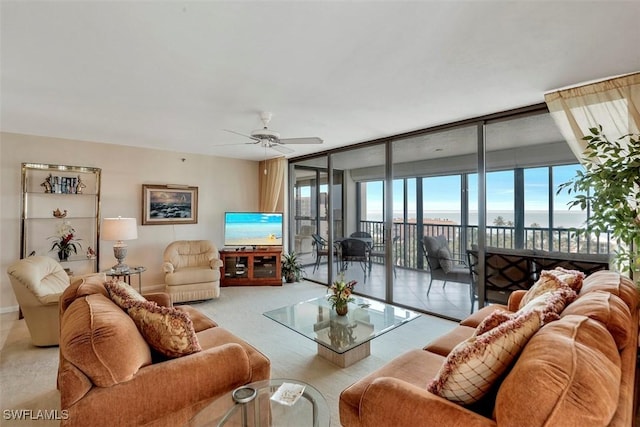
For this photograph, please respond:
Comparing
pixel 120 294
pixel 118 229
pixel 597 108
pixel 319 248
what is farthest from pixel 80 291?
pixel 319 248

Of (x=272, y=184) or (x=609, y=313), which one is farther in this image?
(x=272, y=184)

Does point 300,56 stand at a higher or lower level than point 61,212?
higher

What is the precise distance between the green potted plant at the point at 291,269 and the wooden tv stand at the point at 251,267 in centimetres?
22

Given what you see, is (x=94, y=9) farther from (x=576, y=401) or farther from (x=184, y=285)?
(x=184, y=285)

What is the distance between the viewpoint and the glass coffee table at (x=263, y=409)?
1.42 metres

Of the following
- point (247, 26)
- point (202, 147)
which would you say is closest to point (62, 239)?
point (202, 147)

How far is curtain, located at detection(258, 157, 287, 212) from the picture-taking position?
A: 5.79 m

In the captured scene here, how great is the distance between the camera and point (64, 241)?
13.4ft

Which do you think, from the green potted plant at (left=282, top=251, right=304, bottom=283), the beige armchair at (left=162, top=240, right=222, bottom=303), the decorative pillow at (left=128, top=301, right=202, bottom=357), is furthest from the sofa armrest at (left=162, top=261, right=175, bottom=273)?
the decorative pillow at (left=128, top=301, right=202, bottom=357)

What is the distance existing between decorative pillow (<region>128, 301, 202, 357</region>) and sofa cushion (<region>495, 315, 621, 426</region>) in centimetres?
148

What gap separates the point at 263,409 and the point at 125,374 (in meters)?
0.67

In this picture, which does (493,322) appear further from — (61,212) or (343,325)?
(61,212)

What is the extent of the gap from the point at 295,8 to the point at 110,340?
1.82 meters

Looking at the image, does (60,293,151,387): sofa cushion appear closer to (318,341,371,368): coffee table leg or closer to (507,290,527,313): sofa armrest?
(318,341,371,368): coffee table leg
